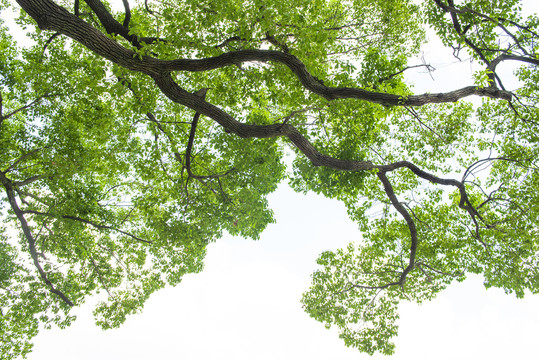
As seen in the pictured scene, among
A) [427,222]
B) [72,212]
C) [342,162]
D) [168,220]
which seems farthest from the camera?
[427,222]

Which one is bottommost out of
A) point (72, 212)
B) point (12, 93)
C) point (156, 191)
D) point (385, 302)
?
point (385, 302)

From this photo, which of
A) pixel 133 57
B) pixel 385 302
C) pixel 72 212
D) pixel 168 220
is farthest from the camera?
pixel 385 302

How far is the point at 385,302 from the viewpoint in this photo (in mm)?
12297

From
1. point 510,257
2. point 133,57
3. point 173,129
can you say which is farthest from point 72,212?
point 510,257

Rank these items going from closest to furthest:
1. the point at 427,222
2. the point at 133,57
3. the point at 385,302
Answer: the point at 133,57, the point at 427,222, the point at 385,302

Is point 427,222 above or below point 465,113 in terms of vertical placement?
below

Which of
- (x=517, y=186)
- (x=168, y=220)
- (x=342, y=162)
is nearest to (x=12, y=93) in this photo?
(x=168, y=220)

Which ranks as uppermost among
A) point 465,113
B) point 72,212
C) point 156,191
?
point 465,113

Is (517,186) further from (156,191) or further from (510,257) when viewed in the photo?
(156,191)

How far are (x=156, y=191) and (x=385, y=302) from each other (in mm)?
9978

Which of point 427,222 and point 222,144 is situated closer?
point 222,144

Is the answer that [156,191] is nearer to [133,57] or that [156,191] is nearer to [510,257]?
[133,57]

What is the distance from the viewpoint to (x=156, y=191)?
11.6 meters

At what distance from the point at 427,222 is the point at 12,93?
14880mm
